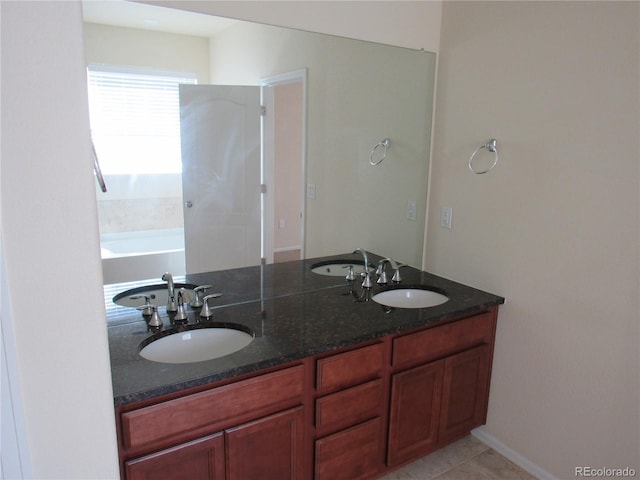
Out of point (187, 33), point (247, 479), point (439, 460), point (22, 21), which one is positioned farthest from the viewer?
point (439, 460)

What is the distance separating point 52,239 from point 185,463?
3.05ft

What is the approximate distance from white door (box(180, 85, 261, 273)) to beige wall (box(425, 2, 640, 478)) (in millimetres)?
1074

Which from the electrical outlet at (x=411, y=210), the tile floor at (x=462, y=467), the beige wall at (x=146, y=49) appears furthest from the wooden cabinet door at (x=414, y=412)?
the beige wall at (x=146, y=49)

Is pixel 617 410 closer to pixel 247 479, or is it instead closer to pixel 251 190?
pixel 247 479

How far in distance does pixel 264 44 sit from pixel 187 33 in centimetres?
32

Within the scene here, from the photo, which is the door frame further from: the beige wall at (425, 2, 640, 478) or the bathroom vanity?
the beige wall at (425, 2, 640, 478)

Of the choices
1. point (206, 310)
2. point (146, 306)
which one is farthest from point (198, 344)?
point (146, 306)

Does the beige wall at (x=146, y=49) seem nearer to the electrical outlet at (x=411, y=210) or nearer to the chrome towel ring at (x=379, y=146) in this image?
the chrome towel ring at (x=379, y=146)

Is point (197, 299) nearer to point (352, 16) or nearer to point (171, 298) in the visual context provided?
point (171, 298)

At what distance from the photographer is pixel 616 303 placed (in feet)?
5.96

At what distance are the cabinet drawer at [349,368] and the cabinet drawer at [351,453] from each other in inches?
8.4

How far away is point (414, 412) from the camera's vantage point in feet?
6.80

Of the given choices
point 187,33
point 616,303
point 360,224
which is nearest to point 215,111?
point 187,33

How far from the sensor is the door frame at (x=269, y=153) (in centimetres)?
203
